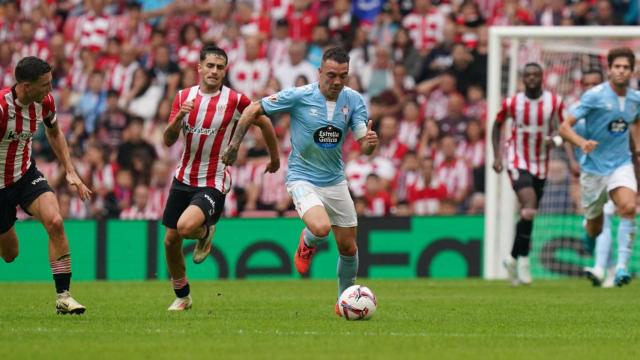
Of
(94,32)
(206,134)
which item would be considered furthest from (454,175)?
(206,134)

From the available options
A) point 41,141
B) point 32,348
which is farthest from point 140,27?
point 32,348

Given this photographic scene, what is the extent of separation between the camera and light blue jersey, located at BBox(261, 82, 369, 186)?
1168cm

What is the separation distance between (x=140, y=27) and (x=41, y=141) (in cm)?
298

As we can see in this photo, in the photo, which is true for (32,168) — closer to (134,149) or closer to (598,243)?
(598,243)

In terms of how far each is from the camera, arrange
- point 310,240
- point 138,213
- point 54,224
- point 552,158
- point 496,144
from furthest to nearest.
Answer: point 138,213 → point 552,158 → point 496,144 → point 310,240 → point 54,224

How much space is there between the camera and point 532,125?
1709cm

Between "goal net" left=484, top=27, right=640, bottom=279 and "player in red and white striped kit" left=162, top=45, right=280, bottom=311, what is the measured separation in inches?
286

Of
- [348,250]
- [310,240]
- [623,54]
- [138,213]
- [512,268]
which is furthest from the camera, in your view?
[138,213]

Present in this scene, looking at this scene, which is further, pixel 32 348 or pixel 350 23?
pixel 350 23

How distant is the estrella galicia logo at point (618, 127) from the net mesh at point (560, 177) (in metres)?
3.72

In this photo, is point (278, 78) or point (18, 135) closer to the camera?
point (18, 135)

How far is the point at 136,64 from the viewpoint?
23.9 meters

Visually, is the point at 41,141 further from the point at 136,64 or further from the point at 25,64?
the point at 25,64

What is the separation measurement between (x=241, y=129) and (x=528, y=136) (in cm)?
652
